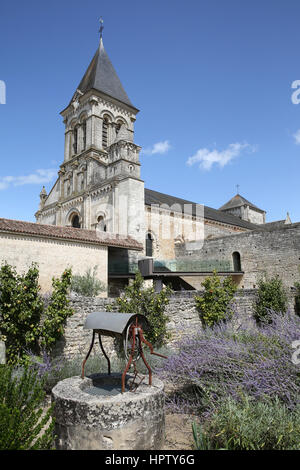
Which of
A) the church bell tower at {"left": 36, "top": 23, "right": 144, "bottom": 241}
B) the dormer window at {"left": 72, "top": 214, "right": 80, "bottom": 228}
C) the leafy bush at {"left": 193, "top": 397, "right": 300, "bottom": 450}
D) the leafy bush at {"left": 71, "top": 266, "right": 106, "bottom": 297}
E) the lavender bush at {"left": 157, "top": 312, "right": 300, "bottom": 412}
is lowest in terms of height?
the leafy bush at {"left": 193, "top": 397, "right": 300, "bottom": 450}

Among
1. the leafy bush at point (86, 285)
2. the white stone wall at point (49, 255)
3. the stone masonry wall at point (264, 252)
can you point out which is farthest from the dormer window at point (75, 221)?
the leafy bush at point (86, 285)

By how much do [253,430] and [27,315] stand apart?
5354 mm

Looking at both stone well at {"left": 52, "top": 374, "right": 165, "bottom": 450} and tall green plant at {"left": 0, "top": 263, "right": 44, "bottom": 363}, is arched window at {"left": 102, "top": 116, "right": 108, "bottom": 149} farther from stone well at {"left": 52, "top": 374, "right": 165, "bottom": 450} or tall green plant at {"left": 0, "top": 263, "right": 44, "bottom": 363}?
stone well at {"left": 52, "top": 374, "right": 165, "bottom": 450}

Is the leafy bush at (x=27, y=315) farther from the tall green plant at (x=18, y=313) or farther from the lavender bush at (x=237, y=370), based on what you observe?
the lavender bush at (x=237, y=370)

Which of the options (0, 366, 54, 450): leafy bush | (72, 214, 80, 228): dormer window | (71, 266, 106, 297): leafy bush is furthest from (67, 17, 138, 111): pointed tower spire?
(0, 366, 54, 450): leafy bush

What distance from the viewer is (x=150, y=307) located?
29.7 feet

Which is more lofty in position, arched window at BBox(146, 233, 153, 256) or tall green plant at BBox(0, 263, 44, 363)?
arched window at BBox(146, 233, 153, 256)

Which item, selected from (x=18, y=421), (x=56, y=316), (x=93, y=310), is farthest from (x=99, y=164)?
(x=18, y=421)

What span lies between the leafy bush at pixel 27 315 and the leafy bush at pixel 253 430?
4.49m

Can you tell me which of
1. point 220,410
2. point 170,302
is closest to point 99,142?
point 170,302

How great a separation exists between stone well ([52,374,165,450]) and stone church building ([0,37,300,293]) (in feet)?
26.1

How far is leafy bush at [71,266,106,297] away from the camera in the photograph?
35.8ft

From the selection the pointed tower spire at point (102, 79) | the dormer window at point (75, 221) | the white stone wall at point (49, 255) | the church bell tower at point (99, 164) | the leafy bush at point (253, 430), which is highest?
the pointed tower spire at point (102, 79)

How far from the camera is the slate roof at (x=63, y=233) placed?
1064cm
